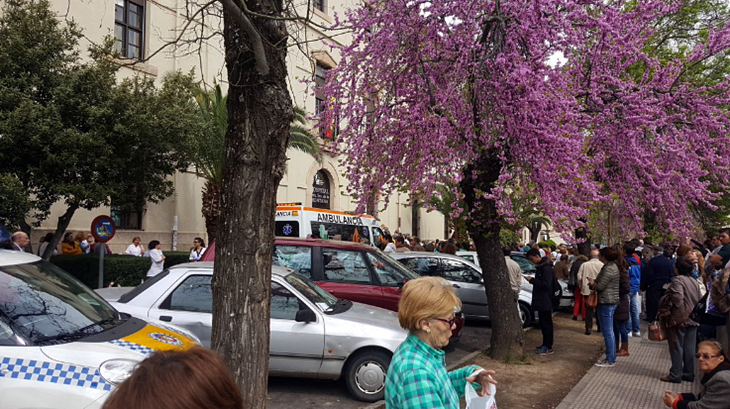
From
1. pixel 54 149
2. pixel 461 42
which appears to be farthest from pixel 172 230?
pixel 461 42

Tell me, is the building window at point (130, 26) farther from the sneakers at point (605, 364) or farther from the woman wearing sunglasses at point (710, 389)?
the woman wearing sunglasses at point (710, 389)

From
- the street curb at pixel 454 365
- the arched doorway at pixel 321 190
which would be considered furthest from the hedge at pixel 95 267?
the arched doorway at pixel 321 190

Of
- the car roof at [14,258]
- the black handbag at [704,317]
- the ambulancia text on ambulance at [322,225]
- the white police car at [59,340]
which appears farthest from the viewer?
the ambulancia text on ambulance at [322,225]

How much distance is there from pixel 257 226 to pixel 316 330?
9.75ft

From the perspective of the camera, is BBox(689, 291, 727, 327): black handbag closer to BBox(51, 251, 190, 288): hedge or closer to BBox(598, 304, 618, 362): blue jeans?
BBox(598, 304, 618, 362): blue jeans

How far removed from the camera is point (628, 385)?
7305mm

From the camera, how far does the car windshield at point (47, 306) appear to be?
371 centimetres

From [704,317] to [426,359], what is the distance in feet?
18.8

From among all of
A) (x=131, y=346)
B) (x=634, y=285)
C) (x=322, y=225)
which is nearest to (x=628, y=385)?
(x=634, y=285)

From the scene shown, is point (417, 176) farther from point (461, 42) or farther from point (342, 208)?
point (342, 208)

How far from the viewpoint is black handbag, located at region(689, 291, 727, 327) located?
6.43 m

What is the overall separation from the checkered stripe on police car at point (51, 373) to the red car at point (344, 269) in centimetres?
518

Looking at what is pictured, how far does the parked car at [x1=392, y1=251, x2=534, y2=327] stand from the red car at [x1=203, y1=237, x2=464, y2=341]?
2.91 meters

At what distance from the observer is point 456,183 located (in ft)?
27.7
